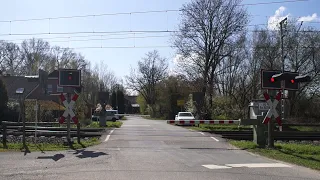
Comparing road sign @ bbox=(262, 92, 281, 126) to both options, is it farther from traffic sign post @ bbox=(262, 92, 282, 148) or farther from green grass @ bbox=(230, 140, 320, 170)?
green grass @ bbox=(230, 140, 320, 170)

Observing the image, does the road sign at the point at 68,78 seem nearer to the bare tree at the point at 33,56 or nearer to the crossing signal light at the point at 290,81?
the crossing signal light at the point at 290,81

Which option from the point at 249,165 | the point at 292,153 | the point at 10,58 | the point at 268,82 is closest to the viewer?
the point at 249,165

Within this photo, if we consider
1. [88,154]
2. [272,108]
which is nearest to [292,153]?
[272,108]

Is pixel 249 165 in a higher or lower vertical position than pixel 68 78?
lower

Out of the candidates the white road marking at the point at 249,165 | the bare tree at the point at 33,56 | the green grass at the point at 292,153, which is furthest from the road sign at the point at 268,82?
the bare tree at the point at 33,56

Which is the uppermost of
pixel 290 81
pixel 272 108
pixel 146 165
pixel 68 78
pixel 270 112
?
pixel 68 78

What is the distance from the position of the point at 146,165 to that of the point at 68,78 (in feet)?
25.4

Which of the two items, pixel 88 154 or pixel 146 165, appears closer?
pixel 146 165

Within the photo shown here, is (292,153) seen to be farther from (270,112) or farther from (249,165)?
(249,165)

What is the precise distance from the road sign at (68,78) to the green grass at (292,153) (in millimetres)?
7706

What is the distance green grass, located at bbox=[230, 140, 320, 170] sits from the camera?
492 inches

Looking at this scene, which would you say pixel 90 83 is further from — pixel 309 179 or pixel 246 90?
pixel 309 179

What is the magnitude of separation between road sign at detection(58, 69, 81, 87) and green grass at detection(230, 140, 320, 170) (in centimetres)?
771

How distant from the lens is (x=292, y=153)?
14898 millimetres
